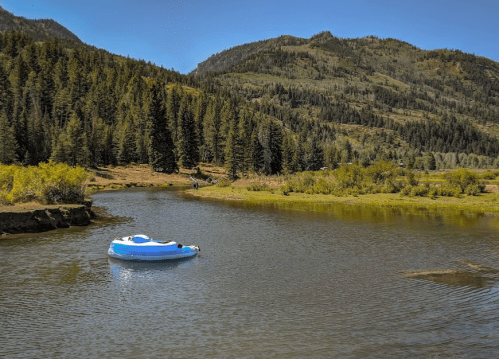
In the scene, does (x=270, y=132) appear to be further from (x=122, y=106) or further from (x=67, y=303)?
(x=67, y=303)

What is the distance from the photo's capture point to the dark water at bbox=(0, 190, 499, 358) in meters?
19.6

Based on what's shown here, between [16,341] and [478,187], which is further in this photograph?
[478,187]

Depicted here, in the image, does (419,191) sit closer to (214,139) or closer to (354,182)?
(354,182)

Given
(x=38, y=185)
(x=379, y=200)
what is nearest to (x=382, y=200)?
(x=379, y=200)

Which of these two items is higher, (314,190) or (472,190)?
(472,190)

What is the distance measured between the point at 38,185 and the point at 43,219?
25.2ft

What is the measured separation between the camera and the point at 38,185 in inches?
2063

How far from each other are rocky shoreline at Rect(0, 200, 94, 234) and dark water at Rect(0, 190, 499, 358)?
2.47m

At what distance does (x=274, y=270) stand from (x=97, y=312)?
47.8 feet

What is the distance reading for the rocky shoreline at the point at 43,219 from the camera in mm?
44281

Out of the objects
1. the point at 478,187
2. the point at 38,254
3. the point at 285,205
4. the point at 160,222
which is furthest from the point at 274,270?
the point at 478,187

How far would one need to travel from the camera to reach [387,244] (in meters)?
42.8

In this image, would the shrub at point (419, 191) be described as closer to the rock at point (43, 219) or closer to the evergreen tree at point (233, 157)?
the evergreen tree at point (233, 157)

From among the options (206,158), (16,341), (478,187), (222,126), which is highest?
(222,126)
